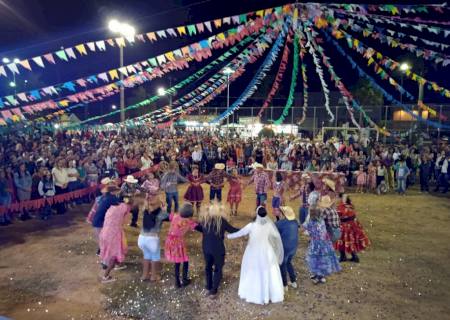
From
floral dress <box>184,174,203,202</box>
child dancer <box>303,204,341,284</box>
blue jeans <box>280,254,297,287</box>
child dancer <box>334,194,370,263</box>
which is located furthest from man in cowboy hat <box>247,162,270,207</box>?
blue jeans <box>280,254,297,287</box>

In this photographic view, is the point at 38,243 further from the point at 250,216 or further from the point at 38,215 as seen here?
the point at 250,216

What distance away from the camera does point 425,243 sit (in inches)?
337

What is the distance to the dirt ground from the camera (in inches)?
216

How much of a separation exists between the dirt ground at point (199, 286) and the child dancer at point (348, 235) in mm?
274

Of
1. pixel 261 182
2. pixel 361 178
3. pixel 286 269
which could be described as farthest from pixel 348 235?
pixel 361 178

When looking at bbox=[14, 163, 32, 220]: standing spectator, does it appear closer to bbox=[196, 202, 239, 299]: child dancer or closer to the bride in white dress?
bbox=[196, 202, 239, 299]: child dancer

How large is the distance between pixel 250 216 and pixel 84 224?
4.75 meters

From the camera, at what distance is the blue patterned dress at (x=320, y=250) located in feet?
21.0

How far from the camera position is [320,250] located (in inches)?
253

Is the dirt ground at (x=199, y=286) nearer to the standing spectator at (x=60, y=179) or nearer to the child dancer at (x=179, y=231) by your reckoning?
the child dancer at (x=179, y=231)

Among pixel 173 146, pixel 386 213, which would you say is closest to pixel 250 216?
pixel 386 213

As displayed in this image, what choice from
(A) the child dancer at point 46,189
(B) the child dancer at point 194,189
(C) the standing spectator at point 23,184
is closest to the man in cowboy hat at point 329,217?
(B) the child dancer at point 194,189

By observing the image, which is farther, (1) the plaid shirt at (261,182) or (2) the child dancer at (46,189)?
(2) the child dancer at (46,189)

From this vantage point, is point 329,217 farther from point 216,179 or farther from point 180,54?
point 180,54
